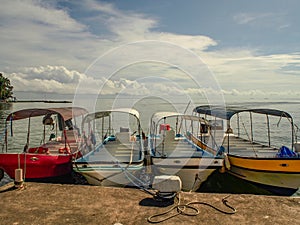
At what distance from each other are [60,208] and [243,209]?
11.9 feet

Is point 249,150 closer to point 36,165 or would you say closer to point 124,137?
point 124,137

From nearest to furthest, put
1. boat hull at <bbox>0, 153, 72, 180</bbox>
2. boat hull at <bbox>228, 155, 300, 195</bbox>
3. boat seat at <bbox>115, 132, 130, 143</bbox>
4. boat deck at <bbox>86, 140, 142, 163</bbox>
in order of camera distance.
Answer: boat hull at <bbox>0, 153, 72, 180</bbox> → boat hull at <bbox>228, 155, 300, 195</bbox> → boat deck at <bbox>86, 140, 142, 163</bbox> → boat seat at <bbox>115, 132, 130, 143</bbox>

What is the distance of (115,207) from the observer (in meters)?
5.46

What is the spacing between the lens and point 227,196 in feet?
19.6

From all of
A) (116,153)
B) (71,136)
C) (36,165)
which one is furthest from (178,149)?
(71,136)

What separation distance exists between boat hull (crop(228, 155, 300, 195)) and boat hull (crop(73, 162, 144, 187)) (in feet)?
13.7

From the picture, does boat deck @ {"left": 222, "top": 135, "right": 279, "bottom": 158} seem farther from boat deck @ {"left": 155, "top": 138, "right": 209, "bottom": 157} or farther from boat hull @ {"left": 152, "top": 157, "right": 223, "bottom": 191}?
boat hull @ {"left": 152, "top": 157, "right": 223, "bottom": 191}

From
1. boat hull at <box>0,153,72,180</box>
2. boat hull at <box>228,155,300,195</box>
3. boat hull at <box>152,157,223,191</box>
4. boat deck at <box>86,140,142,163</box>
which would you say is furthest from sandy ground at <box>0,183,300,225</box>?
boat hull at <box>228,155,300,195</box>

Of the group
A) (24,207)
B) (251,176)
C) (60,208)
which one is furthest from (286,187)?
(24,207)

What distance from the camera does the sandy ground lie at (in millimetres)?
4961

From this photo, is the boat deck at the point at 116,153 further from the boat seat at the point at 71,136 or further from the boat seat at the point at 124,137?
the boat seat at the point at 71,136

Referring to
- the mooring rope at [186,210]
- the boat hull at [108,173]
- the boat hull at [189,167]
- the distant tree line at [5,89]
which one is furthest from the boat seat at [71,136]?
the distant tree line at [5,89]

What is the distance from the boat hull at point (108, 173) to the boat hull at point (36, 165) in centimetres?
104

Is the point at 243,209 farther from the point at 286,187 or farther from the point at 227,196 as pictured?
the point at 286,187
